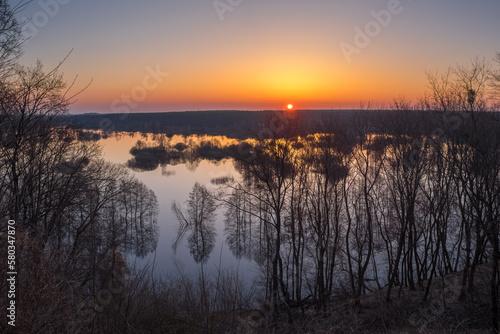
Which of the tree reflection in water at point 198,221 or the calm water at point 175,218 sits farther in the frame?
the tree reflection in water at point 198,221

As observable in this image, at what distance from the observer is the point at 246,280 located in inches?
953

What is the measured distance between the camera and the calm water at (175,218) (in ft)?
86.7

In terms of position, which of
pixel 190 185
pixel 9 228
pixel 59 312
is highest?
pixel 9 228

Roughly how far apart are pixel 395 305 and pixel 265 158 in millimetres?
7478

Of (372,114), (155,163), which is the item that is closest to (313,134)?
(372,114)

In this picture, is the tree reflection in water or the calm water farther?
the tree reflection in water

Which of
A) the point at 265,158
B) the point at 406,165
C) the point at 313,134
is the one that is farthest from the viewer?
the point at 313,134

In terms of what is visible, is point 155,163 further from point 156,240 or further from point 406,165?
point 406,165

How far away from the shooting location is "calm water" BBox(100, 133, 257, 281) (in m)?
26.4

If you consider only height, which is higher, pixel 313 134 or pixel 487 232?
pixel 313 134

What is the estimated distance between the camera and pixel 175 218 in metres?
37.6

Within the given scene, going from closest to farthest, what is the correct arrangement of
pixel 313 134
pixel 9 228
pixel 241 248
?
pixel 9 228 < pixel 313 134 < pixel 241 248

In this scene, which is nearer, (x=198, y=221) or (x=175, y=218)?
(x=198, y=221)

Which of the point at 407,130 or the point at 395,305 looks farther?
the point at 407,130
